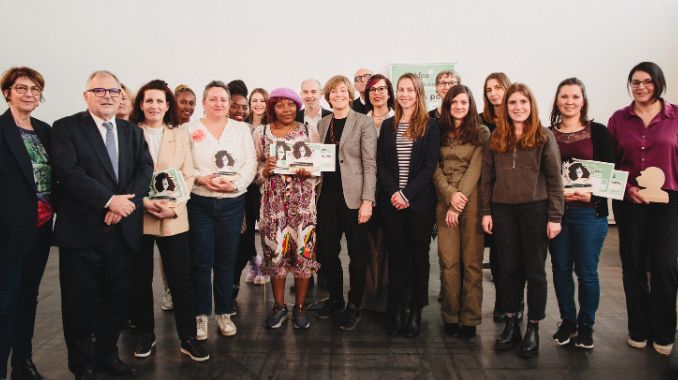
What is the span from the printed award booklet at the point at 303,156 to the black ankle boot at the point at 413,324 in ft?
3.31

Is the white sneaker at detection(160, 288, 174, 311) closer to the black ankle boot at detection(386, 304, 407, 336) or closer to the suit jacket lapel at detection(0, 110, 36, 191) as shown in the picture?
the suit jacket lapel at detection(0, 110, 36, 191)

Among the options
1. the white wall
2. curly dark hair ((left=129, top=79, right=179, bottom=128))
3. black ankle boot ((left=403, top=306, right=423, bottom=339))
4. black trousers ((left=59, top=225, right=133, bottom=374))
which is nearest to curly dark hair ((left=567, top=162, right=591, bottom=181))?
black ankle boot ((left=403, top=306, right=423, bottom=339))

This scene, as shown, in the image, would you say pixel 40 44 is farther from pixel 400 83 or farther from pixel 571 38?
pixel 571 38

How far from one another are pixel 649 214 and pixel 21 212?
3131 millimetres

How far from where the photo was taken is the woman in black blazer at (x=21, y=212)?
193 cm

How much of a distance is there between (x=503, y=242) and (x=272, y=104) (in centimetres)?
155

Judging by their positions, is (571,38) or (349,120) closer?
(349,120)

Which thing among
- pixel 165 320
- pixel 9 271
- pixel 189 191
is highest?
pixel 189 191

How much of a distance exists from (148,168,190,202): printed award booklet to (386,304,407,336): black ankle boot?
1420 millimetres

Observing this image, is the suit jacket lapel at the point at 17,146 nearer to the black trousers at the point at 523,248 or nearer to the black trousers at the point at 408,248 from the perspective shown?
the black trousers at the point at 408,248

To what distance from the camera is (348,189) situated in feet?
8.70

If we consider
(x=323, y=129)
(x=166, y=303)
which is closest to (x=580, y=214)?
(x=323, y=129)

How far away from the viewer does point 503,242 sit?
243 cm

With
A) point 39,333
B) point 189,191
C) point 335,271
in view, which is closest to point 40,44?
point 39,333
